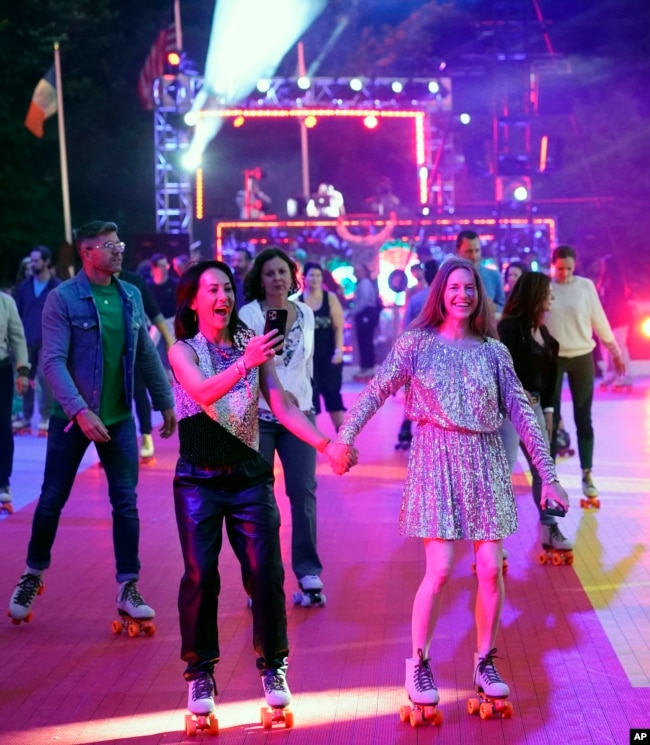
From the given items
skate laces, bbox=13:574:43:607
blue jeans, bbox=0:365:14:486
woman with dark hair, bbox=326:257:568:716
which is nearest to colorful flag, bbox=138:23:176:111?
blue jeans, bbox=0:365:14:486

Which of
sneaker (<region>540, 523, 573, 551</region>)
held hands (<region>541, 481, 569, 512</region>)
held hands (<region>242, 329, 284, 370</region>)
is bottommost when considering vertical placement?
sneaker (<region>540, 523, 573, 551</region>)

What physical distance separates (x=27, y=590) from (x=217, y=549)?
1914 mm

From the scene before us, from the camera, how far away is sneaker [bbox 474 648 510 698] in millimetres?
5109

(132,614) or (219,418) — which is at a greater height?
(219,418)

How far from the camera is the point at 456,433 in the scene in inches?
203

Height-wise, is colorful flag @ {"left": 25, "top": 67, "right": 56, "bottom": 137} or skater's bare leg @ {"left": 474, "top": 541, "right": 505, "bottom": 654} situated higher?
colorful flag @ {"left": 25, "top": 67, "right": 56, "bottom": 137}

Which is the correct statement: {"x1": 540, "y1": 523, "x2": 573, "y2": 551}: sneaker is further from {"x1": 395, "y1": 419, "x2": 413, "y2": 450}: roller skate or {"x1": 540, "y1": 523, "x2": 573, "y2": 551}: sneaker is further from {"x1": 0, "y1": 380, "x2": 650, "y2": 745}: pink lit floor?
{"x1": 395, "y1": 419, "x2": 413, "y2": 450}: roller skate

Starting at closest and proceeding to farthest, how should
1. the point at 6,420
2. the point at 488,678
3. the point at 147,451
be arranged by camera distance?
the point at 488,678 < the point at 6,420 < the point at 147,451

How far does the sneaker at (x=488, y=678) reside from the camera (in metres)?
5.11

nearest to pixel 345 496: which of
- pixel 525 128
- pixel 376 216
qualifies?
pixel 376 216

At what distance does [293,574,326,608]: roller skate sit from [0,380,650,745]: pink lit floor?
0.23ft

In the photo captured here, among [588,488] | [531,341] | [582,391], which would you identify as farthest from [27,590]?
[588,488]

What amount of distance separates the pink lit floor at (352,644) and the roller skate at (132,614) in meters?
0.05

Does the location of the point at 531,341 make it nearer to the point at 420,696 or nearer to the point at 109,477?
the point at 109,477
